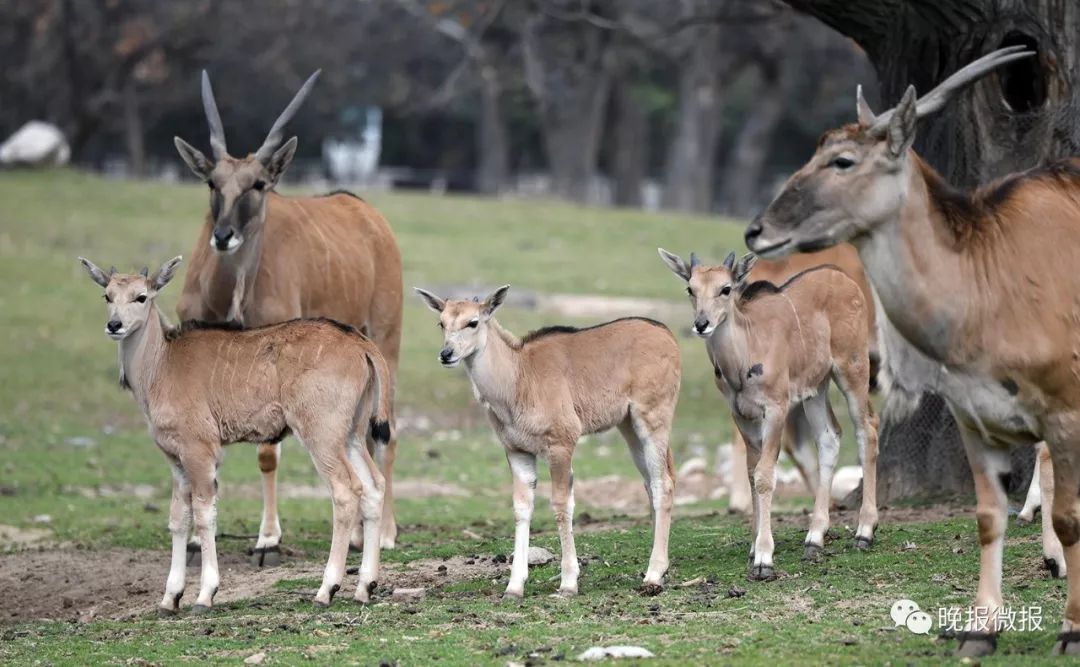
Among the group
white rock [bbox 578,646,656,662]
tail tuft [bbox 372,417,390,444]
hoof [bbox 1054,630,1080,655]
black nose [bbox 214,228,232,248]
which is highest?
black nose [bbox 214,228,232,248]

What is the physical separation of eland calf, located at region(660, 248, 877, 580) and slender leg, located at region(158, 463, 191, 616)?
2.98 meters

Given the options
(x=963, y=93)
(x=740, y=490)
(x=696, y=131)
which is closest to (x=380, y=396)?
(x=740, y=490)

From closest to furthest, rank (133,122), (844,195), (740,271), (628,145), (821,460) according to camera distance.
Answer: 1. (844,195)
2. (740,271)
3. (821,460)
4. (133,122)
5. (628,145)

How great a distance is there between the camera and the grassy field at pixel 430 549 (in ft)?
25.8

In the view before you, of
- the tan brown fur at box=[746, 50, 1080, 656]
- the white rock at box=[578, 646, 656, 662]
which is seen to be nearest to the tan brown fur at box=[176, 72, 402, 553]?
the white rock at box=[578, 646, 656, 662]

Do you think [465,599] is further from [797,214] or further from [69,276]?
[69,276]

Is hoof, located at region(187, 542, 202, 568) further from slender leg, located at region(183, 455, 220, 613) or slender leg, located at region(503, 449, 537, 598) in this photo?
slender leg, located at region(503, 449, 537, 598)

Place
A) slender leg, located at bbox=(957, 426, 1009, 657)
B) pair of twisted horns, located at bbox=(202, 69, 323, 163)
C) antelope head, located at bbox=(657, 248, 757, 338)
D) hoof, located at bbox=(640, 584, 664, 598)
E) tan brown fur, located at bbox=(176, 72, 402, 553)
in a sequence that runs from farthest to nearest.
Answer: pair of twisted horns, located at bbox=(202, 69, 323, 163)
tan brown fur, located at bbox=(176, 72, 402, 553)
antelope head, located at bbox=(657, 248, 757, 338)
hoof, located at bbox=(640, 584, 664, 598)
slender leg, located at bbox=(957, 426, 1009, 657)

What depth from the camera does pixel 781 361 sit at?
9.73 m

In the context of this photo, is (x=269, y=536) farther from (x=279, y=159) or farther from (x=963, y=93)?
(x=963, y=93)

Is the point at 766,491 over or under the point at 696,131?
under

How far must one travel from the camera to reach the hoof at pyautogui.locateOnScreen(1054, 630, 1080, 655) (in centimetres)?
707

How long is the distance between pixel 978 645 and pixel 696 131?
41042 millimetres

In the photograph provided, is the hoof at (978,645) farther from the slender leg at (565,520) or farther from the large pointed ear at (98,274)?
the large pointed ear at (98,274)
